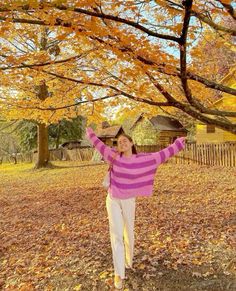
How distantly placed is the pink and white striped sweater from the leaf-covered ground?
122 cm

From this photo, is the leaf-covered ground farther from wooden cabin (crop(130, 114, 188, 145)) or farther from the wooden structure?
the wooden structure

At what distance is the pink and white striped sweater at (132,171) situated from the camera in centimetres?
486

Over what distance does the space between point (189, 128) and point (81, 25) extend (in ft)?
117

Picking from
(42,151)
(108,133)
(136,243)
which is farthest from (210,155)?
(108,133)

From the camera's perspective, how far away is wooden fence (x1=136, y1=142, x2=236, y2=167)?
19625mm

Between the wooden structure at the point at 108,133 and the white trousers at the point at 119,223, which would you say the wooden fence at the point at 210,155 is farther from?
the wooden structure at the point at 108,133

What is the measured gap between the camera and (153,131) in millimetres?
36406

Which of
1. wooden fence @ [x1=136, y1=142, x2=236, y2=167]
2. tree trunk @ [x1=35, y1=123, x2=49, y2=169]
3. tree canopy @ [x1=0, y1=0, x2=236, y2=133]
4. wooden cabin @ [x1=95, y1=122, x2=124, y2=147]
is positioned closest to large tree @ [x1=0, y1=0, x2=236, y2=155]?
tree canopy @ [x1=0, y1=0, x2=236, y2=133]

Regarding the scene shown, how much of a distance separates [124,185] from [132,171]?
0.73 feet

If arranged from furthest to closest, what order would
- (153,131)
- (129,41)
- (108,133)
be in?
(108,133)
(153,131)
(129,41)

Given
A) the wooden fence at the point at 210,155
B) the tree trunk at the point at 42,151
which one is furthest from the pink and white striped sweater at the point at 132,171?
the tree trunk at the point at 42,151

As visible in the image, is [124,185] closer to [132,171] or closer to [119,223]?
[132,171]

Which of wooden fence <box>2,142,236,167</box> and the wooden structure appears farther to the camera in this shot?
the wooden structure

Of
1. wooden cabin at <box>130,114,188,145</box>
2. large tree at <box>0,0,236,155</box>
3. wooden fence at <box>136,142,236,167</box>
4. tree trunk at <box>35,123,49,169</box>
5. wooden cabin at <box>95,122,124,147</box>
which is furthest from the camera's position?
wooden cabin at <box>95,122,124,147</box>
